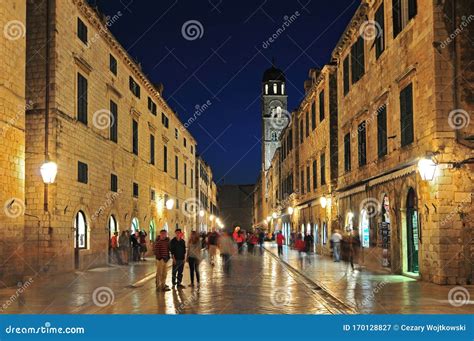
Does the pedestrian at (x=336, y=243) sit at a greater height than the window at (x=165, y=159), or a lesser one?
lesser

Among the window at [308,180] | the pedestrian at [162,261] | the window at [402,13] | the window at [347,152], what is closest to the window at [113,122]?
the window at [347,152]

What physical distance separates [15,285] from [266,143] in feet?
257

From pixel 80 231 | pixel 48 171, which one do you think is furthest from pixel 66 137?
pixel 80 231

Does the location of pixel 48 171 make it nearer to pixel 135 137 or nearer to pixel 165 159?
pixel 135 137

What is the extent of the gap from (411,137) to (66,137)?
12.7 m

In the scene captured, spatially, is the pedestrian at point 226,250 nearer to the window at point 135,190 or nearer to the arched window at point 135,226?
the arched window at point 135,226

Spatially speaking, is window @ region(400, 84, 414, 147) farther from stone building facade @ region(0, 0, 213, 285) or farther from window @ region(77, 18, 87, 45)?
window @ region(77, 18, 87, 45)

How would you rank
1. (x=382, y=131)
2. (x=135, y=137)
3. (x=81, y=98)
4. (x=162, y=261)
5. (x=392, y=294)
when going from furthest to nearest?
(x=135, y=137)
(x=81, y=98)
(x=382, y=131)
(x=162, y=261)
(x=392, y=294)

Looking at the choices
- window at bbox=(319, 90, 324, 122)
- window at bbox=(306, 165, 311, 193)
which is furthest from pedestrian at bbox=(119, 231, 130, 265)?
window at bbox=(306, 165, 311, 193)

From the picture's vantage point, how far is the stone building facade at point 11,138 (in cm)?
1792

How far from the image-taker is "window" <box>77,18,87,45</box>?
82.1 ft

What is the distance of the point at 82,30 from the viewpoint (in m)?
25.6

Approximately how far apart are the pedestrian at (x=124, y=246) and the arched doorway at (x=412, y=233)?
13401mm

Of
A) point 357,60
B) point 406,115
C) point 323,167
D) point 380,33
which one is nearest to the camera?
point 406,115
